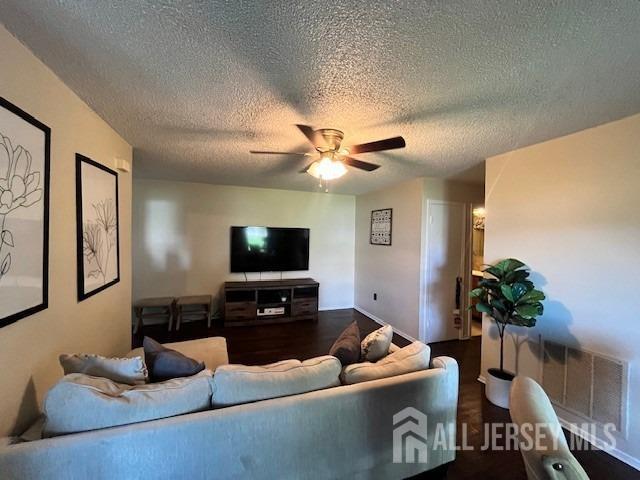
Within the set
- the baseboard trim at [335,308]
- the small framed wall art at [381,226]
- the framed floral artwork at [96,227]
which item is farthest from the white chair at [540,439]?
the baseboard trim at [335,308]

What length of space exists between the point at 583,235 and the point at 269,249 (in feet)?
13.3

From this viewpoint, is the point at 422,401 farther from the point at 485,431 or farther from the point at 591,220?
the point at 591,220

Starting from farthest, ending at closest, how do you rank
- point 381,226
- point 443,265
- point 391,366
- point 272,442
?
point 381,226 < point 443,265 < point 391,366 < point 272,442

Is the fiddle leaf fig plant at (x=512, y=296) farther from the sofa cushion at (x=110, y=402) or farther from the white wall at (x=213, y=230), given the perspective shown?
the white wall at (x=213, y=230)

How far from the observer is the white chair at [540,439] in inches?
23.7

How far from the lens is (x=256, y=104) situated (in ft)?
5.67

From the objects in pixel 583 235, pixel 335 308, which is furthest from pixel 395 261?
pixel 583 235

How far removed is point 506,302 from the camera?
7.44ft

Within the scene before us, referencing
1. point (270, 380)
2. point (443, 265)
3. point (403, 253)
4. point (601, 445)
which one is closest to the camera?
point (270, 380)

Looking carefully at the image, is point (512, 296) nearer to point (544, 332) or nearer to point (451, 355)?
point (544, 332)

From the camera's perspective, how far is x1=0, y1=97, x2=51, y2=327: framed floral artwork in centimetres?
111

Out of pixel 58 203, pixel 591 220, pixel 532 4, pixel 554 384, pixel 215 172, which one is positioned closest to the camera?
pixel 532 4

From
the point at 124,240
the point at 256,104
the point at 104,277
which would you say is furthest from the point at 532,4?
the point at 124,240

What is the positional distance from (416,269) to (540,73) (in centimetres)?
271
